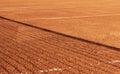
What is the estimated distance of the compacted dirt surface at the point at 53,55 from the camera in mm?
5031

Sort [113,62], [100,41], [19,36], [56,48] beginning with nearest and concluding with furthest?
[113,62], [56,48], [100,41], [19,36]

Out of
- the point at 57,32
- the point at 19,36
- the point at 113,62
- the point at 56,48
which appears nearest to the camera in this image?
the point at 113,62

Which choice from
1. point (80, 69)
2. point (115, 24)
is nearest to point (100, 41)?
point (80, 69)

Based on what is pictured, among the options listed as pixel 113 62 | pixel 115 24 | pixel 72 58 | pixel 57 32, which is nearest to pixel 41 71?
pixel 72 58

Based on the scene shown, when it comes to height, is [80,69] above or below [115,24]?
above

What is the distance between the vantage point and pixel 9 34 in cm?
832

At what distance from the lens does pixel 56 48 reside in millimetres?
6543

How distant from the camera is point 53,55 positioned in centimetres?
594

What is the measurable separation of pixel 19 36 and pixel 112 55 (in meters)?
3.00

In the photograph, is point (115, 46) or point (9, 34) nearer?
point (115, 46)

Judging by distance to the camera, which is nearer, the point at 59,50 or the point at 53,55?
the point at 53,55

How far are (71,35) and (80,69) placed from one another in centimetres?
327

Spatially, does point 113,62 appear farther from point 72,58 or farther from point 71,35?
point 71,35

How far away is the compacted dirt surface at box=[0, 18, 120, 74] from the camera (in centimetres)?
503
